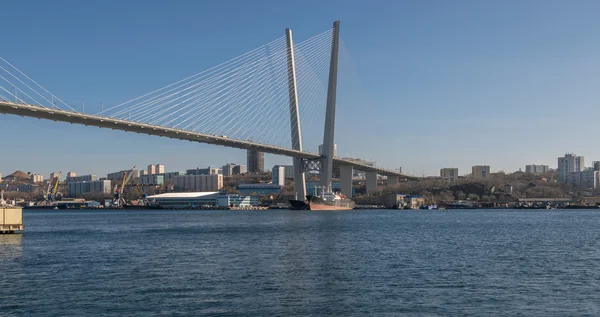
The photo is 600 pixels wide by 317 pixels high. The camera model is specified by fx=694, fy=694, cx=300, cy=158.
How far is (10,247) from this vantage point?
77.9 feet

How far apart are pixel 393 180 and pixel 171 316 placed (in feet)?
289

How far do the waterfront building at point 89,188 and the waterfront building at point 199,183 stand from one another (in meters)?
16.7

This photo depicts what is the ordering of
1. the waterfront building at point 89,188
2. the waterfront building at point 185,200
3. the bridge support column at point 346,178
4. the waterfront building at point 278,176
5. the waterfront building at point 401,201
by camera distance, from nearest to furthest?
the bridge support column at point 346,178 → the waterfront building at point 401,201 → the waterfront building at point 185,200 → the waterfront building at point 278,176 → the waterfront building at point 89,188

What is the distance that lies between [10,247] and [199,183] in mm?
148425

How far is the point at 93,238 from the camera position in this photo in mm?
29469

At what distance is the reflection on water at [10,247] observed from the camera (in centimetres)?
2078

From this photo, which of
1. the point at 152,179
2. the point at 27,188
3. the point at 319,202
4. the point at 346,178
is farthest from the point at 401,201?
the point at 27,188

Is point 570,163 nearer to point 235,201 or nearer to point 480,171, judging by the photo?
point 480,171

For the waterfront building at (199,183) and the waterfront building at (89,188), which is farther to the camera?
the waterfront building at (89,188)

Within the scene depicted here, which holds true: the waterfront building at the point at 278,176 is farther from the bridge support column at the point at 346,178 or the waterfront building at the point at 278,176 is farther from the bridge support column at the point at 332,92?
the bridge support column at the point at 332,92

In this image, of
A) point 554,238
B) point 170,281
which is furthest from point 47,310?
point 554,238

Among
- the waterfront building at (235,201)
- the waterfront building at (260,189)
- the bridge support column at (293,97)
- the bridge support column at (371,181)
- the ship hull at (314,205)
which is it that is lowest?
the waterfront building at (235,201)

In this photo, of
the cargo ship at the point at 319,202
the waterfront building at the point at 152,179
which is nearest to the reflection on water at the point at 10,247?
the cargo ship at the point at 319,202

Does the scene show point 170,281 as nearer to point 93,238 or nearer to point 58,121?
Result: point 93,238
